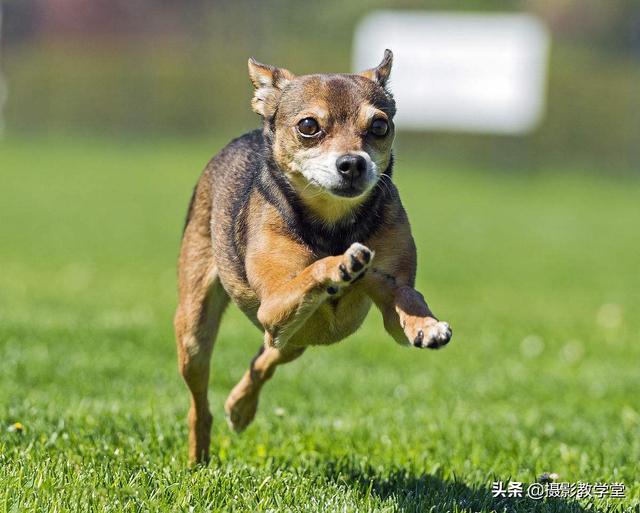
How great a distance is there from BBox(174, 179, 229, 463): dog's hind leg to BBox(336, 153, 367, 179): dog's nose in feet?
4.05

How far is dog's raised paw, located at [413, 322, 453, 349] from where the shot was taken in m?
3.91

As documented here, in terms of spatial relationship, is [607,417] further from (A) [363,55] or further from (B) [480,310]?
(A) [363,55]

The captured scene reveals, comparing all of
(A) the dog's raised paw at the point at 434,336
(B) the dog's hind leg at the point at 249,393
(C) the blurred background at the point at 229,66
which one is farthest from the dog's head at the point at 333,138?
(C) the blurred background at the point at 229,66

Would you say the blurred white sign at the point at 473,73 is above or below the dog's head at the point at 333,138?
below

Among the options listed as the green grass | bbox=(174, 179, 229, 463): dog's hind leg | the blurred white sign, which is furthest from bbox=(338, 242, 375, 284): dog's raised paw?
the blurred white sign

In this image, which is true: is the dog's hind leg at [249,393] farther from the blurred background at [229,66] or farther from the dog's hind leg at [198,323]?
the blurred background at [229,66]

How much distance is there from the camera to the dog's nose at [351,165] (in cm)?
426

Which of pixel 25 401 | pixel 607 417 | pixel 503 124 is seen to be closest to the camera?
pixel 25 401

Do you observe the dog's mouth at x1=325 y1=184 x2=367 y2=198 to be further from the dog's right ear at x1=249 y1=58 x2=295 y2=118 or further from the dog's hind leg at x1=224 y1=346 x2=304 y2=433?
the dog's hind leg at x1=224 y1=346 x2=304 y2=433

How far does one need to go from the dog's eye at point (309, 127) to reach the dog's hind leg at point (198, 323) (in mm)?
1041

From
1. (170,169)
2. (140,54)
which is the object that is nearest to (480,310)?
(170,169)

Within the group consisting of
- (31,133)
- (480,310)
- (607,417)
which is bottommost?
(31,133)

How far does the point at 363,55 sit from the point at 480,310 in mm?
18772

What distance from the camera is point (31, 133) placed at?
1222 inches
